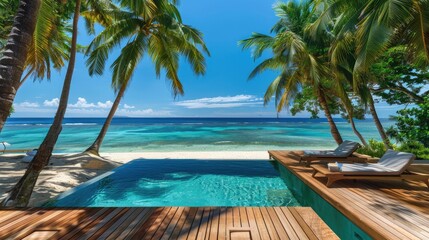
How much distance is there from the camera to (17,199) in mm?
3816

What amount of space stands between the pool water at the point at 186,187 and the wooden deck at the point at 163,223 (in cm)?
180

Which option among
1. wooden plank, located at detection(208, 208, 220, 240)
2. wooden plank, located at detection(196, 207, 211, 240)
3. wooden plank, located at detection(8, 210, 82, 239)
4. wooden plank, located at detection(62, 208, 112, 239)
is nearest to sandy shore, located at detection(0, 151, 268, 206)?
wooden plank, located at detection(8, 210, 82, 239)

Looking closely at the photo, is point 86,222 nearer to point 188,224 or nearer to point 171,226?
point 171,226

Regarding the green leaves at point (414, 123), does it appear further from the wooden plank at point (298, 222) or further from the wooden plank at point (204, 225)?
the wooden plank at point (204, 225)

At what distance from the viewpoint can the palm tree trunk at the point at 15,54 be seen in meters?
2.84

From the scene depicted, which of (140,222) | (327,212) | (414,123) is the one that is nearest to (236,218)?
(140,222)

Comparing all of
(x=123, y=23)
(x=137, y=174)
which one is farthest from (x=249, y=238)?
(x=123, y=23)

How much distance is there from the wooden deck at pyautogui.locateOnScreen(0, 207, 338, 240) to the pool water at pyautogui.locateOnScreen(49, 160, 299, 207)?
1.80 meters

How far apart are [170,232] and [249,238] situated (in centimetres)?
92

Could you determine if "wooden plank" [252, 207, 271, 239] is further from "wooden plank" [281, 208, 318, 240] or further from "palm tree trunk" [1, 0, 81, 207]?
"palm tree trunk" [1, 0, 81, 207]

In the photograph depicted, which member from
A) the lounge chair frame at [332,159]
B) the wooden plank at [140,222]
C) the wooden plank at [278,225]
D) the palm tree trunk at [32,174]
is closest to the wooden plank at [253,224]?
the wooden plank at [278,225]

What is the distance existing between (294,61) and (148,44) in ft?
19.7

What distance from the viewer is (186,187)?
6.16 metres

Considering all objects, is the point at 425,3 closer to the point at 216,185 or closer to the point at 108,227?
the point at 216,185
